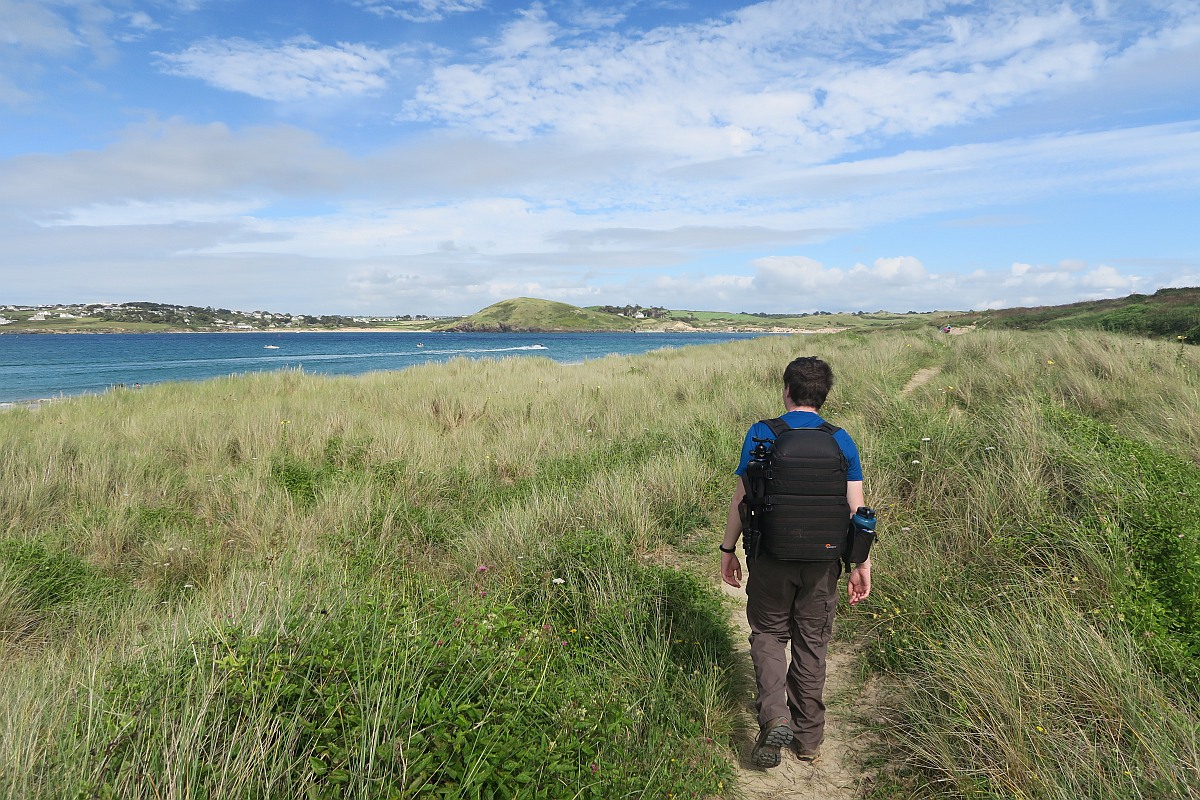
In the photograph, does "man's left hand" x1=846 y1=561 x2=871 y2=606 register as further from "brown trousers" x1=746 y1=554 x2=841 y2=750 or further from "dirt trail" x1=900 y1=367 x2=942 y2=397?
"dirt trail" x1=900 y1=367 x2=942 y2=397

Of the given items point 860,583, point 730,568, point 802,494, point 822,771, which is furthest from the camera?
point 730,568

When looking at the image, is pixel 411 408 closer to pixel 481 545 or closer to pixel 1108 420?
pixel 481 545

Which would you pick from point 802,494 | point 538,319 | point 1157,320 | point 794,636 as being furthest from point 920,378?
point 538,319

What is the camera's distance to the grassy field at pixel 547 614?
219 cm

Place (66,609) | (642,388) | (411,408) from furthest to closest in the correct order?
1. (642,388)
2. (411,408)
3. (66,609)

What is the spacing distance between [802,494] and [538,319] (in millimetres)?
169284

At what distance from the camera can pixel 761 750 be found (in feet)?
9.69

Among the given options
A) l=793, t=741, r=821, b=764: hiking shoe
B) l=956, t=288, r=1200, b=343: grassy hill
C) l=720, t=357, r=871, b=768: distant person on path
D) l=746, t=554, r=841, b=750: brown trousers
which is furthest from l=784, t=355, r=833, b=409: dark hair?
l=956, t=288, r=1200, b=343: grassy hill

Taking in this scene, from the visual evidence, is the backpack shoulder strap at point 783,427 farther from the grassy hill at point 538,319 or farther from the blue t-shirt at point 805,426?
the grassy hill at point 538,319

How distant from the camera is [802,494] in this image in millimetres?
2846

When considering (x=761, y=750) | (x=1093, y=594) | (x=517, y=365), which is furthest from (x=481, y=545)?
(x=517, y=365)

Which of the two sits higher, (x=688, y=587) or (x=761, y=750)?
(x=688, y=587)

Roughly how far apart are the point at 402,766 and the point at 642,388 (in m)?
12.3

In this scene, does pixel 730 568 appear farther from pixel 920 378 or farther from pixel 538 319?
pixel 538 319
